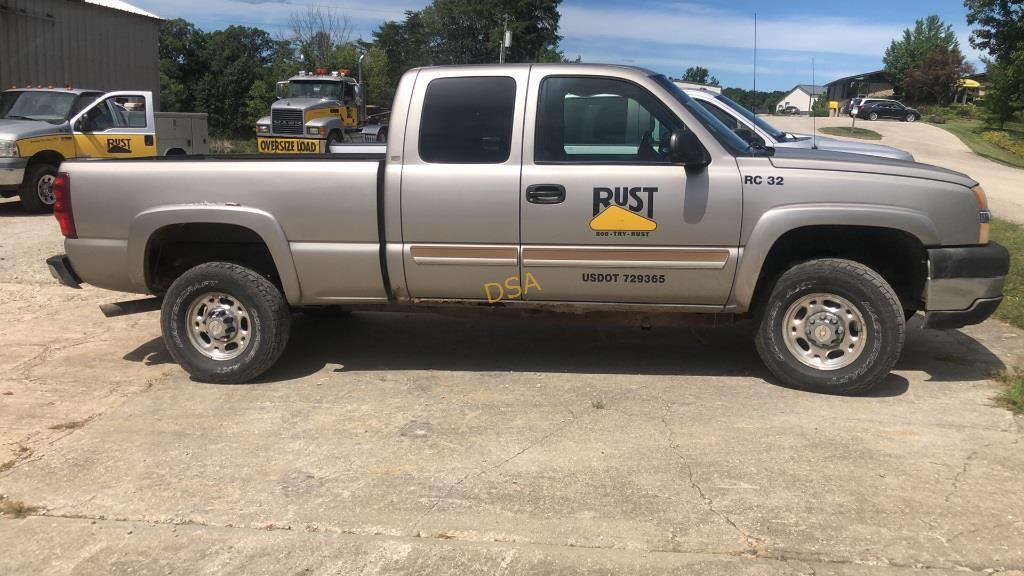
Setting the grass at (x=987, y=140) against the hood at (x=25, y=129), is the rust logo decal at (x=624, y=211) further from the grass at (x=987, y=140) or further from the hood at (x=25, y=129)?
the grass at (x=987, y=140)

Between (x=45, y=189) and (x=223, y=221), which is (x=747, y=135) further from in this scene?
(x=45, y=189)

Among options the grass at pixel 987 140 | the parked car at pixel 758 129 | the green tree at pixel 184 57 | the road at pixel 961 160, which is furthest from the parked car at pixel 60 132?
the green tree at pixel 184 57

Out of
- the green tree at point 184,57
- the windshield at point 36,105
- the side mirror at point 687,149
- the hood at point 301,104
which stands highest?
the green tree at point 184,57

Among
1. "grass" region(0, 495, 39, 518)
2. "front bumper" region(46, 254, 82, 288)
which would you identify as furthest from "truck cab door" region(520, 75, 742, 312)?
"front bumper" region(46, 254, 82, 288)

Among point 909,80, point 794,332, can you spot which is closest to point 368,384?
point 794,332

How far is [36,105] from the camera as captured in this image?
552 inches

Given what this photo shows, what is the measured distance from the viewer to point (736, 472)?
419 centimetres

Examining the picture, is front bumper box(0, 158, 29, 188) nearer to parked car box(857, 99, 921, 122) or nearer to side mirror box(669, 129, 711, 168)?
side mirror box(669, 129, 711, 168)

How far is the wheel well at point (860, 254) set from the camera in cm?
524

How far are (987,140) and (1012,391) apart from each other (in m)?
32.5

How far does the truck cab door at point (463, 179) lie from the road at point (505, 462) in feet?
2.77

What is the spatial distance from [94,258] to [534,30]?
197ft

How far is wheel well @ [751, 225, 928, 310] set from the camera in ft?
17.2

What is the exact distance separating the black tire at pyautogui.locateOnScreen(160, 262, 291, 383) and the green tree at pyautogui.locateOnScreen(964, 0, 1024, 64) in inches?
1524
